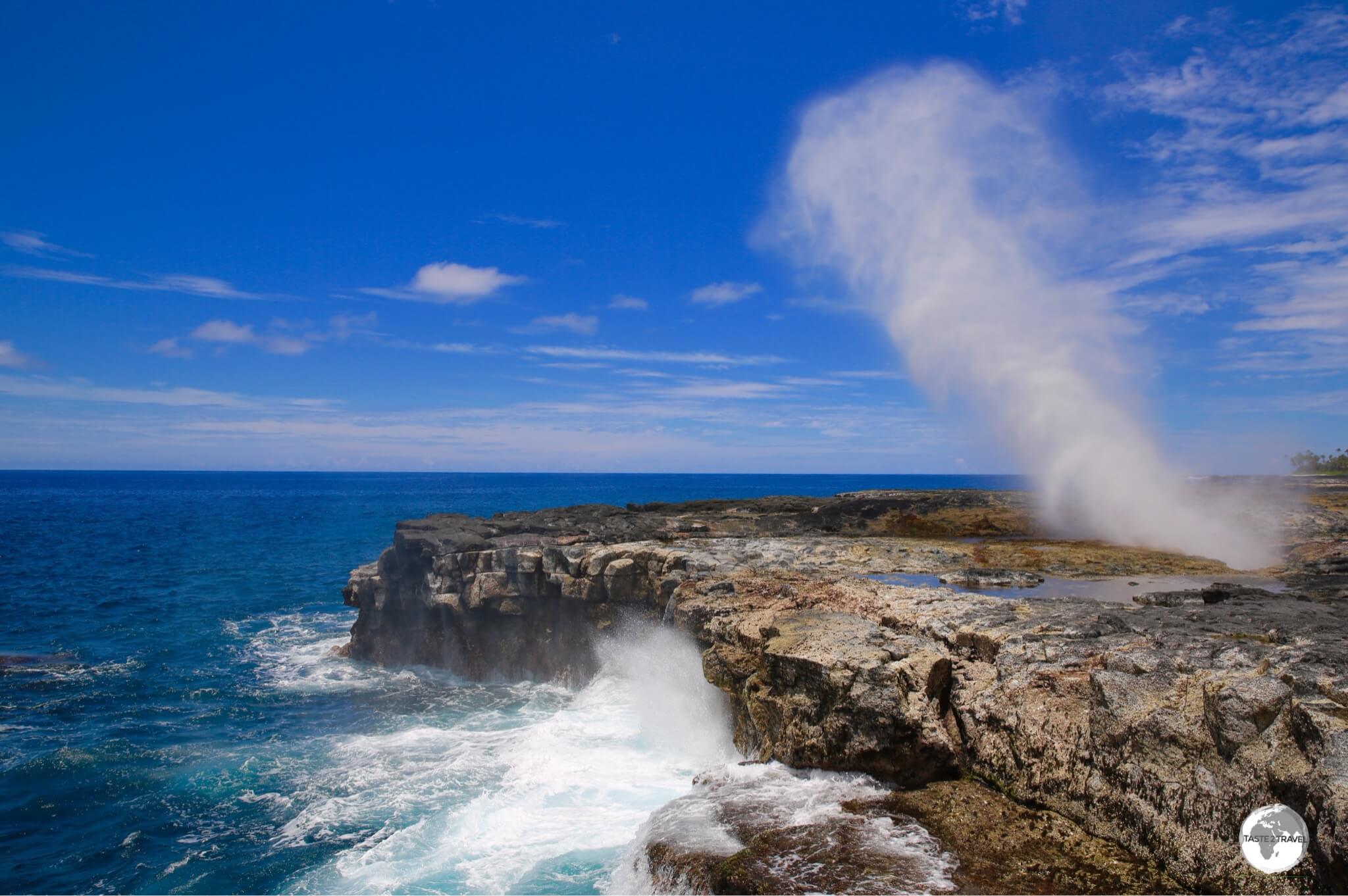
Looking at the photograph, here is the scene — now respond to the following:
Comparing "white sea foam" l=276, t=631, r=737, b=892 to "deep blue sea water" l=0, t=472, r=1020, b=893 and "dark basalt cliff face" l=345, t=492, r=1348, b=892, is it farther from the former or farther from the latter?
"dark basalt cliff face" l=345, t=492, r=1348, b=892

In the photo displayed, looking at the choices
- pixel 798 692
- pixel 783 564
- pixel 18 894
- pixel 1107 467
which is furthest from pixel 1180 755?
pixel 1107 467

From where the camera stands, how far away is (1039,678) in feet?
39.1

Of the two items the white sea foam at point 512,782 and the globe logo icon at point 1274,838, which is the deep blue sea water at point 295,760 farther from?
the globe logo icon at point 1274,838

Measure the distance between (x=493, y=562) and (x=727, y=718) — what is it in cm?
1363

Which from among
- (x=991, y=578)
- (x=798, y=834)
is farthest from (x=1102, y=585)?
(x=798, y=834)

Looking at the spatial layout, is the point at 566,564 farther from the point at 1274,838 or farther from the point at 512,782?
the point at 1274,838

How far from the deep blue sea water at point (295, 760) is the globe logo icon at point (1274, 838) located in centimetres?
1001

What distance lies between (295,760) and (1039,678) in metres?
20.0

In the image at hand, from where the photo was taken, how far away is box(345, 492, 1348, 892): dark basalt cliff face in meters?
8.90

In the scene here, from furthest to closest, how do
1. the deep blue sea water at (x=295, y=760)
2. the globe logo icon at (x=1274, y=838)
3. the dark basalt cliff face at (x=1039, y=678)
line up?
the deep blue sea water at (x=295, y=760) < the dark basalt cliff face at (x=1039, y=678) < the globe logo icon at (x=1274, y=838)

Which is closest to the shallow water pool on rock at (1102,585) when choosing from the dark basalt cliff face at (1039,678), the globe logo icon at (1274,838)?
the dark basalt cliff face at (1039,678)

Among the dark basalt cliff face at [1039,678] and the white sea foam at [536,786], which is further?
the white sea foam at [536,786]

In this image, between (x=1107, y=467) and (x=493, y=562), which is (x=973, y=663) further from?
(x=1107, y=467)

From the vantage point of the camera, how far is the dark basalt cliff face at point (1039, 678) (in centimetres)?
890
